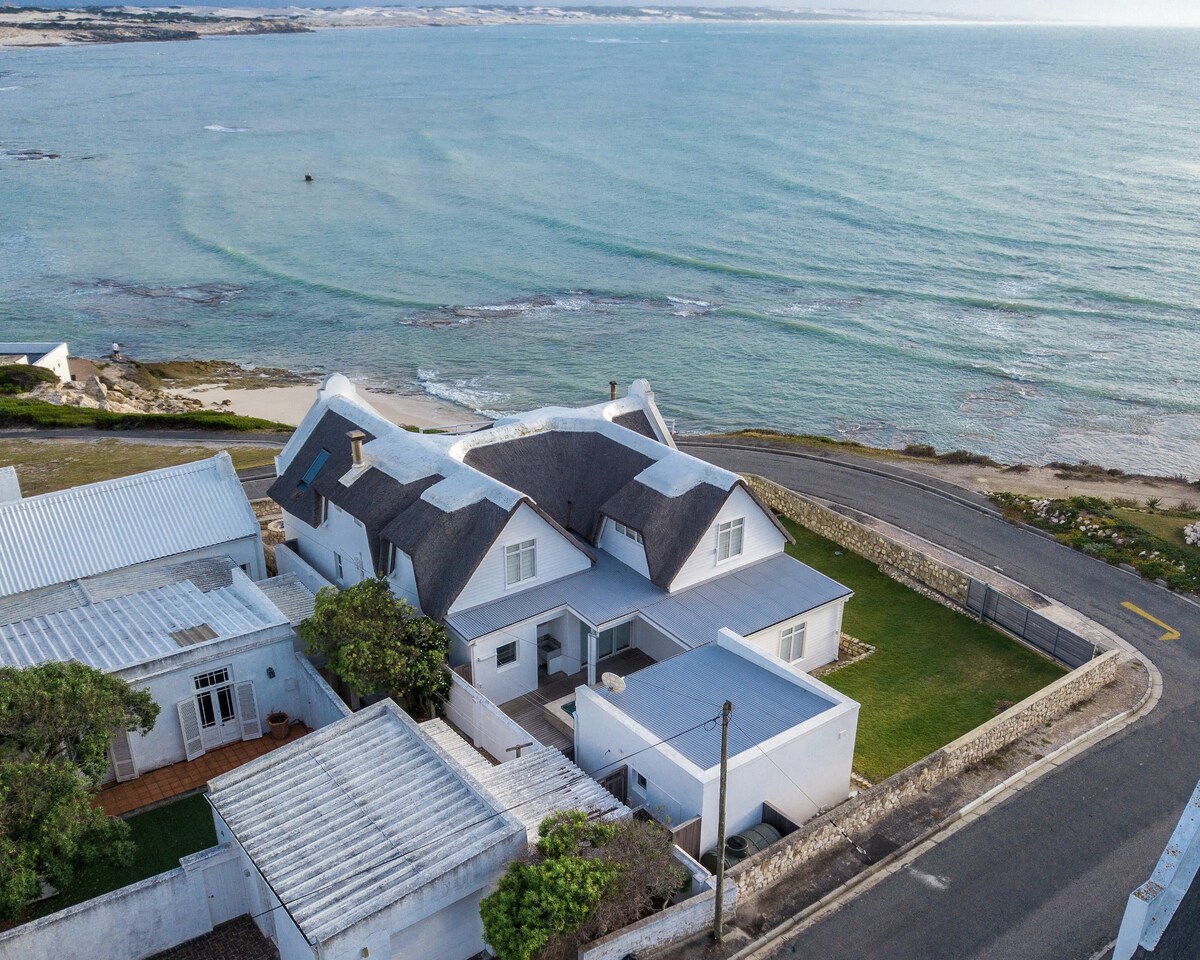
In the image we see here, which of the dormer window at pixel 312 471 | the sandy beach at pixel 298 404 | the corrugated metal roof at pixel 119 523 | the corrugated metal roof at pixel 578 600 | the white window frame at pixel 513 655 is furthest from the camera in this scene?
the sandy beach at pixel 298 404

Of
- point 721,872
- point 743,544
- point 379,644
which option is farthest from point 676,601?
point 721,872

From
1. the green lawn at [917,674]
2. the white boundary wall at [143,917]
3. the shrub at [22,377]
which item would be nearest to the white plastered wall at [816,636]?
the green lawn at [917,674]

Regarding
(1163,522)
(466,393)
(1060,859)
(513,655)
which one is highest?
(513,655)

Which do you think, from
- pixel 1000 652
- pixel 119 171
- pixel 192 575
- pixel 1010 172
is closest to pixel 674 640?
pixel 1000 652

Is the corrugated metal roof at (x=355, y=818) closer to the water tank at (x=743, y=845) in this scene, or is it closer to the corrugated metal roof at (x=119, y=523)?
the water tank at (x=743, y=845)

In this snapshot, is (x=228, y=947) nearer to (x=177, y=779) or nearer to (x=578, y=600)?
(x=177, y=779)

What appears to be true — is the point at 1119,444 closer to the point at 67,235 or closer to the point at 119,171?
the point at 67,235

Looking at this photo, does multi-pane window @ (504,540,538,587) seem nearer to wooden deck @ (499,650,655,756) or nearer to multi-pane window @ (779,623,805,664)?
wooden deck @ (499,650,655,756)

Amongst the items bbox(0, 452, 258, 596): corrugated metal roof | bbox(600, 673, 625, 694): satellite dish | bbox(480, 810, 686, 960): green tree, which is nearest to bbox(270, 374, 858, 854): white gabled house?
bbox(600, 673, 625, 694): satellite dish
